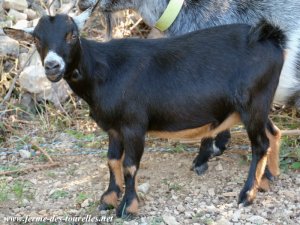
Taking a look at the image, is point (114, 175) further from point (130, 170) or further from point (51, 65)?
point (51, 65)

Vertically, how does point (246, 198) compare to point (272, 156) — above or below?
below

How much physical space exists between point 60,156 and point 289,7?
2.13 meters

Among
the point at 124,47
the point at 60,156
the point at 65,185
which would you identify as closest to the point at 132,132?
the point at 124,47

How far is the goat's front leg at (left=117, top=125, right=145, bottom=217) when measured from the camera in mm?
3902

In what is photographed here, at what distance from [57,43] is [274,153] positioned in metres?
1.77

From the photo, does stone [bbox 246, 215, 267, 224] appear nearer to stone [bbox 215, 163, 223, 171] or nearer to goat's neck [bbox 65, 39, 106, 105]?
stone [bbox 215, 163, 223, 171]

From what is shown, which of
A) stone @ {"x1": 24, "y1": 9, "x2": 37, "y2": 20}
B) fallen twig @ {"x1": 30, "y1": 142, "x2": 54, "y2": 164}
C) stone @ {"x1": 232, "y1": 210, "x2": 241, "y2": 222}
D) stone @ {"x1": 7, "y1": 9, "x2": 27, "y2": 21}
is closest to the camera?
stone @ {"x1": 232, "y1": 210, "x2": 241, "y2": 222}

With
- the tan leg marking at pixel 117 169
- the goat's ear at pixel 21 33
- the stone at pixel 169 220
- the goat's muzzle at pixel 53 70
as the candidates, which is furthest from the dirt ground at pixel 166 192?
the goat's ear at pixel 21 33

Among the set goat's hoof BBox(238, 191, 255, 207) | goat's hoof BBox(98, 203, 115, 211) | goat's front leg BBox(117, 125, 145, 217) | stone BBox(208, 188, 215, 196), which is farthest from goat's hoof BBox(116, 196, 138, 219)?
goat's hoof BBox(238, 191, 255, 207)

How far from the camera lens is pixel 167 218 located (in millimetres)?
3939

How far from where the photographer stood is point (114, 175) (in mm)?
4172

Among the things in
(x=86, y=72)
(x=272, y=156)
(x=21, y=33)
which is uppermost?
(x=21, y=33)

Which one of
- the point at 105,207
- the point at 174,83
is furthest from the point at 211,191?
the point at 174,83

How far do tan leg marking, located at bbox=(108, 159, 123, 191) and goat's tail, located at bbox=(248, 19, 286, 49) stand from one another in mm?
1171
